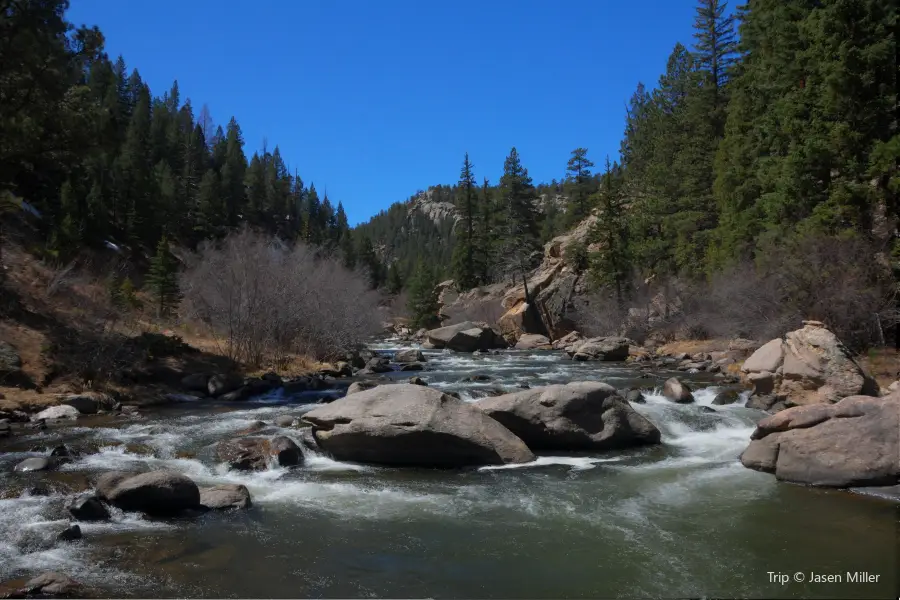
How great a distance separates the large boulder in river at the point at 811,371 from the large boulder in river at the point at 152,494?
1350 cm

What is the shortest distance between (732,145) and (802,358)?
24110mm

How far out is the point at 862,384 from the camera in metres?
13.7

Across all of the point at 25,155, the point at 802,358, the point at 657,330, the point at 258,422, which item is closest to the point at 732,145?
the point at 657,330

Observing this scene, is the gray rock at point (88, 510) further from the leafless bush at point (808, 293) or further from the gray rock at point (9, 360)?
the leafless bush at point (808, 293)

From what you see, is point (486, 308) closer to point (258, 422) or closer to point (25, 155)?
point (258, 422)

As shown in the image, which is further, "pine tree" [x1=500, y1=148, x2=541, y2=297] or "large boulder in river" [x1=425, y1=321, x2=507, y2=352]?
"pine tree" [x1=500, y1=148, x2=541, y2=297]

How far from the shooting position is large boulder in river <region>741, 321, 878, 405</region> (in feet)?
45.4

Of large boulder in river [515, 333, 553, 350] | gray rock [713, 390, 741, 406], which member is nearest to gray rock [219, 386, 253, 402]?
gray rock [713, 390, 741, 406]

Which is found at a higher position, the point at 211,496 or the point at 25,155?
the point at 25,155

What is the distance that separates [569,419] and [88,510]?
8904 mm

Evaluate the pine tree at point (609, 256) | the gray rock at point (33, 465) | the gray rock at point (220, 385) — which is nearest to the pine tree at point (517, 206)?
the pine tree at point (609, 256)

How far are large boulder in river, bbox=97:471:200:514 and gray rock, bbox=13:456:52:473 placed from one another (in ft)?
8.32

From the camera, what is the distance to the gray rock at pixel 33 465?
419 inches

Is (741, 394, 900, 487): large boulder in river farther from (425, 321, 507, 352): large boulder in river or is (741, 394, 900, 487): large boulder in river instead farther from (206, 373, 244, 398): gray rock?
(425, 321, 507, 352): large boulder in river
